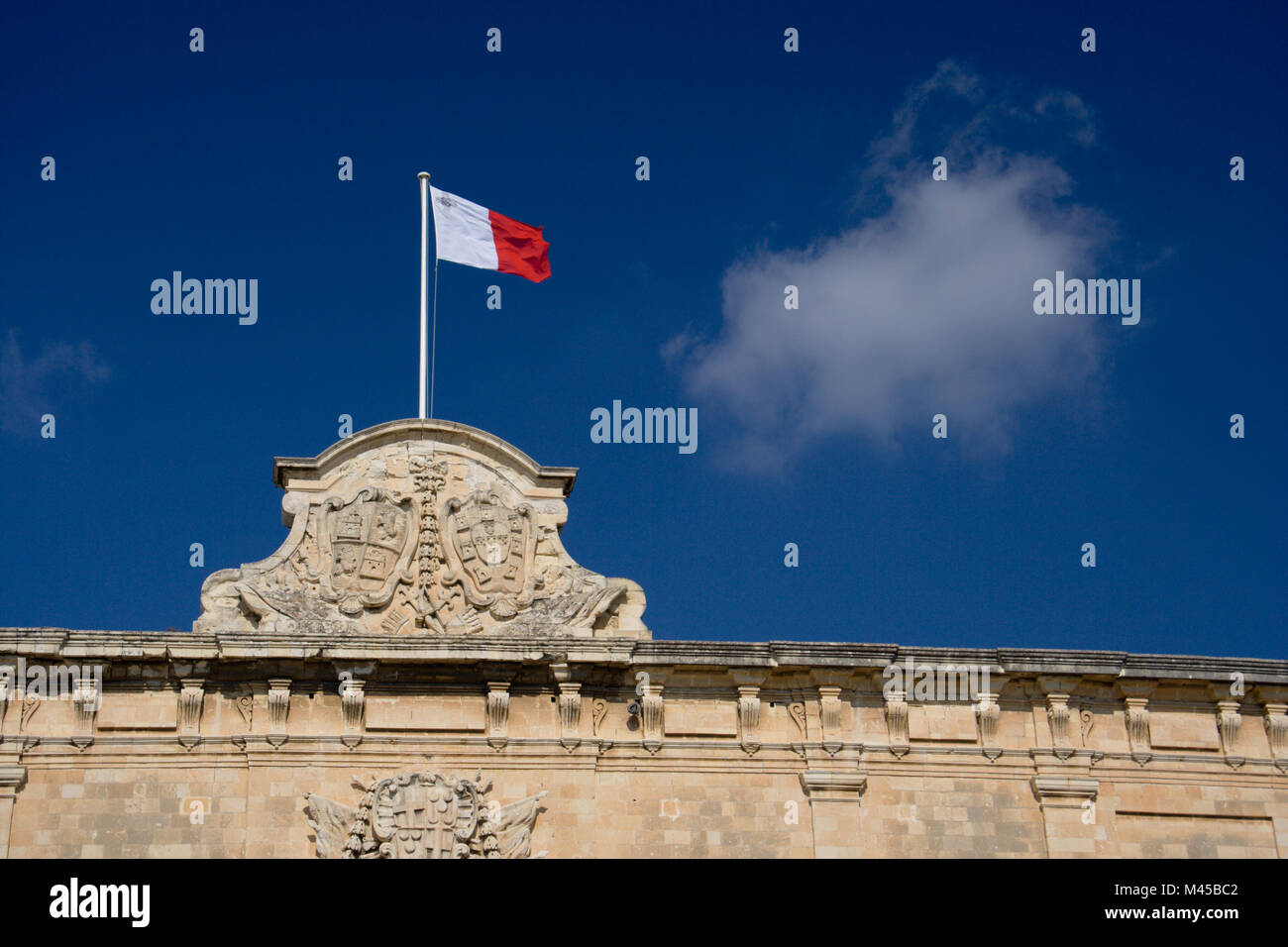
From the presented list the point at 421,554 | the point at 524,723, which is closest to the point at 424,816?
the point at 524,723

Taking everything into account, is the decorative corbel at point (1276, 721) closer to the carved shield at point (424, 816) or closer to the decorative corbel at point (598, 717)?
the decorative corbel at point (598, 717)

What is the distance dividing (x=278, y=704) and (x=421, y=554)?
269 cm

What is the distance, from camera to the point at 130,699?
21453mm

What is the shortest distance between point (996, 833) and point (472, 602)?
744 centimetres

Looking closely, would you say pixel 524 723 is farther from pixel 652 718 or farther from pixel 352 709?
pixel 352 709

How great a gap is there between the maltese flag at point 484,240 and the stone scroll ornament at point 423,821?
802 cm

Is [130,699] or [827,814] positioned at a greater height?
[130,699]

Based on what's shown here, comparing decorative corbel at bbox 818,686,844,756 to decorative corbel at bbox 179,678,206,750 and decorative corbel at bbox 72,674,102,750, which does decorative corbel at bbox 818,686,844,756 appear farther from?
decorative corbel at bbox 72,674,102,750

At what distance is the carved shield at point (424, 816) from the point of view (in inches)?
821

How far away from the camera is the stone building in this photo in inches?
829
